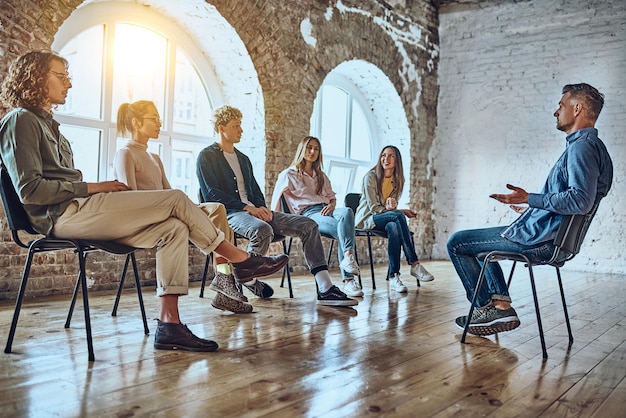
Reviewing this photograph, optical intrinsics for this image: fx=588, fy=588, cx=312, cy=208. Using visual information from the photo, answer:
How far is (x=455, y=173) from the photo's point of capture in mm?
7645

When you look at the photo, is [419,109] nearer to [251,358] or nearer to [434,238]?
[434,238]

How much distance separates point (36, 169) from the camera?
7.22ft

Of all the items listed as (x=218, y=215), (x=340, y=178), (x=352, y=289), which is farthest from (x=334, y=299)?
(x=340, y=178)

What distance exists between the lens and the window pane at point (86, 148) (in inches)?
176

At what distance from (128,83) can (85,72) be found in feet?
1.24

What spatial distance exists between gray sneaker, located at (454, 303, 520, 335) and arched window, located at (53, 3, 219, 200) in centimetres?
312

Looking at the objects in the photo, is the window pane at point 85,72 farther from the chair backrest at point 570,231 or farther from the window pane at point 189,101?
the chair backrest at point 570,231

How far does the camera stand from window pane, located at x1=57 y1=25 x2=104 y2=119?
4.43 meters

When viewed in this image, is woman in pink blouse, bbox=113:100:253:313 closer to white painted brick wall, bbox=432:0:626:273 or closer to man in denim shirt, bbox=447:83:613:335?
man in denim shirt, bbox=447:83:613:335

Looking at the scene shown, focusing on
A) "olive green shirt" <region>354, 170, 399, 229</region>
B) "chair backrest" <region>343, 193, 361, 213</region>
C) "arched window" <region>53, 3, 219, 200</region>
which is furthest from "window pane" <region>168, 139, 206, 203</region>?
"olive green shirt" <region>354, 170, 399, 229</region>

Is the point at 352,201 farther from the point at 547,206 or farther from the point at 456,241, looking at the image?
the point at 547,206

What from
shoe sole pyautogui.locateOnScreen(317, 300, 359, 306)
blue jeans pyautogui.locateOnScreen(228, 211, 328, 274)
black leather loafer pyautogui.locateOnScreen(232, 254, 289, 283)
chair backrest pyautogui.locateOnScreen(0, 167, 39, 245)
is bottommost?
shoe sole pyautogui.locateOnScreen(317, 300, 359, 306)

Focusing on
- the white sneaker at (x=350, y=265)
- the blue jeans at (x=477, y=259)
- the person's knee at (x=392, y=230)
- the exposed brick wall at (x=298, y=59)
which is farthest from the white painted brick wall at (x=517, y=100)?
the blue jeans at (x=477, y=259)

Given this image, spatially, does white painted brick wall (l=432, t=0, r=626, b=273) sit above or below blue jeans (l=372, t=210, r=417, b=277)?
above
